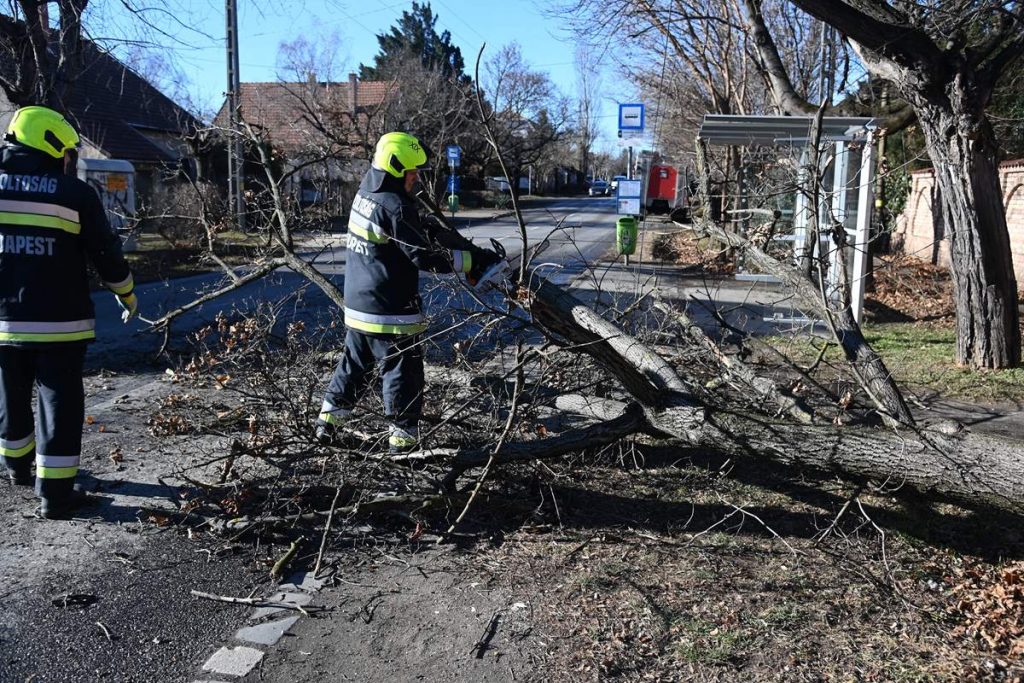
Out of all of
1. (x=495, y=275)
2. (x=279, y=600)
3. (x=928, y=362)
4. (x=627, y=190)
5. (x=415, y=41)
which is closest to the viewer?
(x=279, y=600)

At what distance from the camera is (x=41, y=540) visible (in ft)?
12.7

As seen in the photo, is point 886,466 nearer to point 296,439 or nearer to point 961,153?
Result: point 296,439

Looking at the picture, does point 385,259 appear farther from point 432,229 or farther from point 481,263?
point 481,263

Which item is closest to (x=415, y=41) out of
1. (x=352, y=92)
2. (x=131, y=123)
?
(x=352, y=92)

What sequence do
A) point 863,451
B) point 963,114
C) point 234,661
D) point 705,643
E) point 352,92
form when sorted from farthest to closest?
point 352,92
point 963,114
point 863,451
point 705,643
point 234,661

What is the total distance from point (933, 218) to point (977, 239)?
9545 mm

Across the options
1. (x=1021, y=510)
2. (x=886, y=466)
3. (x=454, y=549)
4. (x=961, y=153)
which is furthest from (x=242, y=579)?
(x=961, y=153)

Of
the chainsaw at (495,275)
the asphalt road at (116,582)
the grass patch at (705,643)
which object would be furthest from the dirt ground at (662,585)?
the chainsaw at (495,275)

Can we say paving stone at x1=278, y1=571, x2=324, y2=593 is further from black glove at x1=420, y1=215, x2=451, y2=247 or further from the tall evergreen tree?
the tall evergreen tree

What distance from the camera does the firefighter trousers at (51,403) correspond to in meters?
4.05

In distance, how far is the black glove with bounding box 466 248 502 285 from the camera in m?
4.43

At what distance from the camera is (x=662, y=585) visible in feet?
11.6

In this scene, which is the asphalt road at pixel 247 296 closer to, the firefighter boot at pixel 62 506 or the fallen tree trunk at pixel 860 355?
the fallen tree trunk at pixel 860 355

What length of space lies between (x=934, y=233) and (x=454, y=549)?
14930mm
